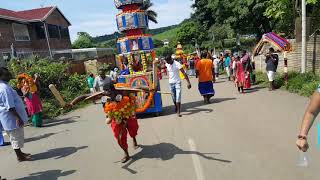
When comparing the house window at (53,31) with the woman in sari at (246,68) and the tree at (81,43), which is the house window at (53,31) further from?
the woman in sari at (246,68)

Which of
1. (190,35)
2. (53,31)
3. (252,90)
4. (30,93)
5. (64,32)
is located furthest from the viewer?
(190,35)

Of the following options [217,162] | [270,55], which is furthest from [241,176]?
[270,55]

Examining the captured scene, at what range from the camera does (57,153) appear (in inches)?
300

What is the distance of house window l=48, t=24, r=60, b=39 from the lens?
34156 millimetres

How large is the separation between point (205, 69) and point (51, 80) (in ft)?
30.2

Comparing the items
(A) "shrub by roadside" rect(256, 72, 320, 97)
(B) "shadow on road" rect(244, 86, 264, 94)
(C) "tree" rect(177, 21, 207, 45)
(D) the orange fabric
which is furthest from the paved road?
(C) "tree" rect(177, 21, 207, 45)

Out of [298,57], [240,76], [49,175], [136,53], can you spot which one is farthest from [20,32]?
[49,175]

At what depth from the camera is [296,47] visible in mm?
13633

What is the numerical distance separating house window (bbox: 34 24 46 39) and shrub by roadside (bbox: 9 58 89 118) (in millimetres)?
14331

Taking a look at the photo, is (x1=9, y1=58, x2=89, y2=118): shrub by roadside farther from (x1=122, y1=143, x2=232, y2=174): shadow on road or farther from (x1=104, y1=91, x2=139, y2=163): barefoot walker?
(x1=104, y1=91, x2=139, y2=163): barefoot walker

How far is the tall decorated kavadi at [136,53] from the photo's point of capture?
1012cm

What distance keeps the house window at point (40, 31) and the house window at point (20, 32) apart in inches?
55.1

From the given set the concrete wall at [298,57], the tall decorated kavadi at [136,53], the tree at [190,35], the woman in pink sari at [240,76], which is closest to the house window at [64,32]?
the tree at [190,35]

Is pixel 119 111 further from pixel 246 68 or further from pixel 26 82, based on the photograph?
pixel 246 68
